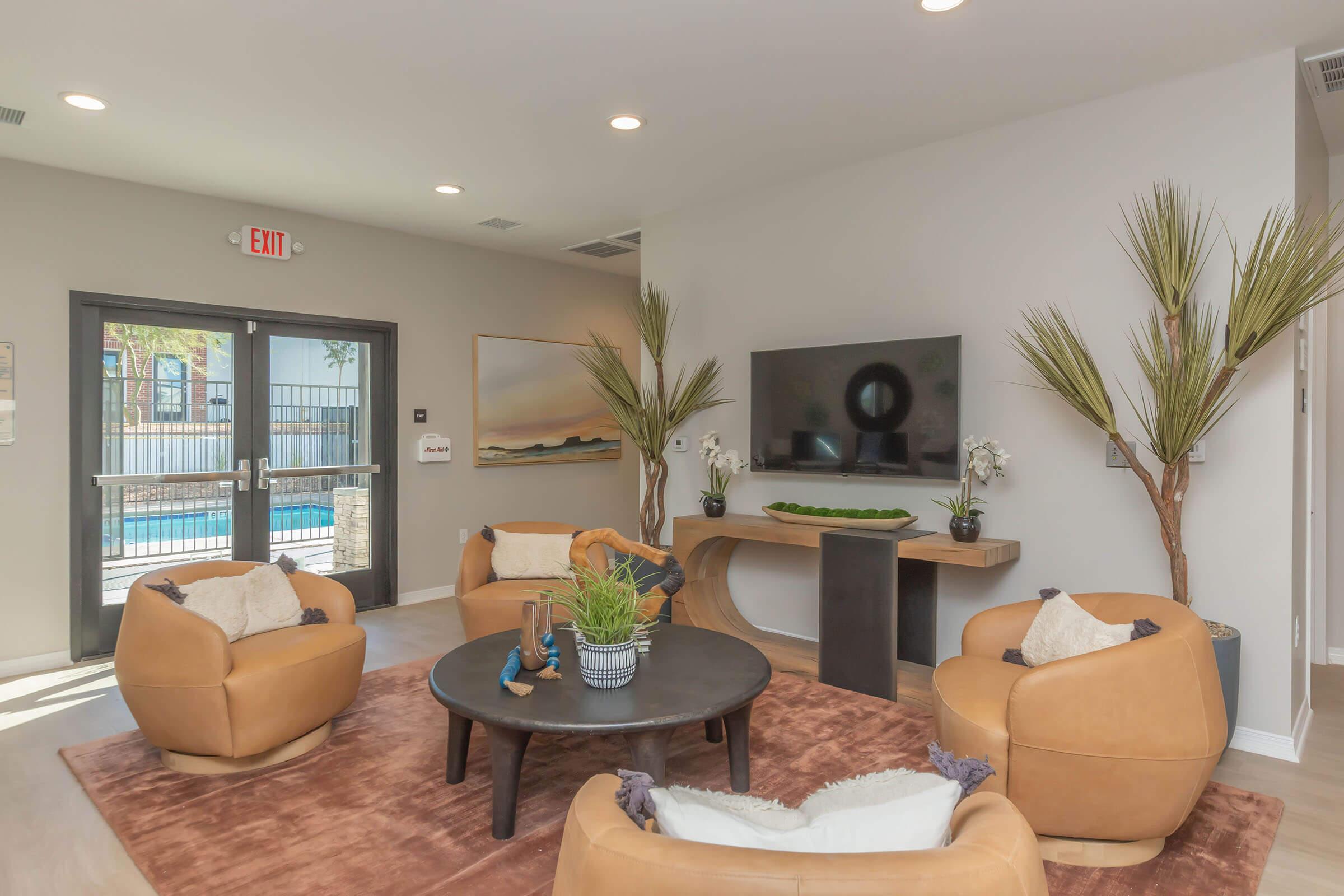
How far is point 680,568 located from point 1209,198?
2.65 m

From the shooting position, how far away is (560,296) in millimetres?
6832

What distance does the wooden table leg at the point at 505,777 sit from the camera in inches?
93.9

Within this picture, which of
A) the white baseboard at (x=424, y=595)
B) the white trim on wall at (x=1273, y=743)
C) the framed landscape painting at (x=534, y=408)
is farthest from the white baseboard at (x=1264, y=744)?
the framed landscape painting at (x=534, y=408)

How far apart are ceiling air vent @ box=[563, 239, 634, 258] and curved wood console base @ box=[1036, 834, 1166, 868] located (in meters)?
4.90

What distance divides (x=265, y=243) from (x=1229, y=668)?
5590mm

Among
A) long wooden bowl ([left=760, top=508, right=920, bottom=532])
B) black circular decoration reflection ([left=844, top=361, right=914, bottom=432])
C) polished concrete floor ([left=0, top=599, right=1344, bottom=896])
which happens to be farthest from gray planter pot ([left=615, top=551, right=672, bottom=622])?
black circular decoration reflection ([left=844, top=361, right=914, bottom=432])

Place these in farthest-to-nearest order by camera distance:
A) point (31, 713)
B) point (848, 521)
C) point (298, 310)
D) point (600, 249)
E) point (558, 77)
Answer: point (600, 249) < point (298, 310) < point (848, 521) < point (31, 713) < point (558, 77)

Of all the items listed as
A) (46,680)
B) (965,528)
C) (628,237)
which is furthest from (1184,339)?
(46,680)

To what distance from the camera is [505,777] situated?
2.39 metres

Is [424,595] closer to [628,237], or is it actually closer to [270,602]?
[270,602]

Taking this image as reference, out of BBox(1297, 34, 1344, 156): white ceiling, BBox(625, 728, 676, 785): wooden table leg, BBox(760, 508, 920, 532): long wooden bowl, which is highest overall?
BBox(1297, 34, 1344, 156): white ceiling

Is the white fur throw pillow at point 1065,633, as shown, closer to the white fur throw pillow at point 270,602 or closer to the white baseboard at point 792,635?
the white baseboard at point 792,635

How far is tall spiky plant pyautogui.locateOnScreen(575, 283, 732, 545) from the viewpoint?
4.95m

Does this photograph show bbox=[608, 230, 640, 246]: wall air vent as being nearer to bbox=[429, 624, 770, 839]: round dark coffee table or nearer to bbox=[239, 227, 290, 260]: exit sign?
bbox=[239, 227, 290, 260]: exit sign
